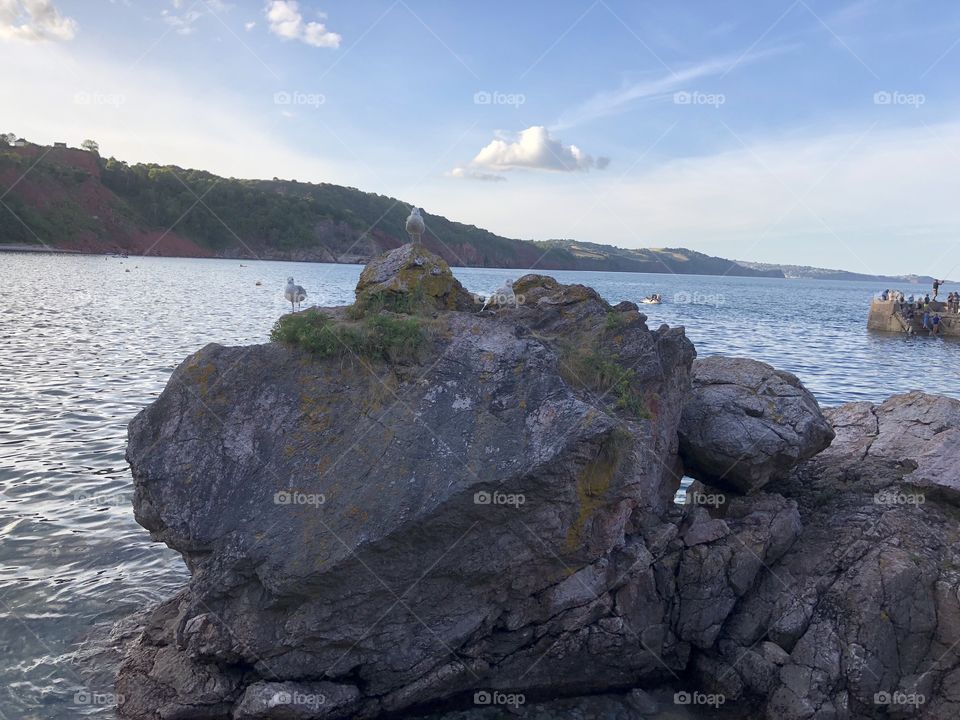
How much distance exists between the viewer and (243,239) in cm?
13612

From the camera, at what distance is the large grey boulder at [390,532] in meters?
8.44

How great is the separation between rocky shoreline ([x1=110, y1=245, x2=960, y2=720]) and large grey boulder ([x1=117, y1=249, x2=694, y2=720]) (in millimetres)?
32

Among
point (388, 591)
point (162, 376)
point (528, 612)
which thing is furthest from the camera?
point (162, 376)

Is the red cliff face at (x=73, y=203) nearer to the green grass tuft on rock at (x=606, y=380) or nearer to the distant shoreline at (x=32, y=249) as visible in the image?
the distant shoreline at (x=32, y=249)

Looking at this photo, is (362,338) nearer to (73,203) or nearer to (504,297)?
(504,297)

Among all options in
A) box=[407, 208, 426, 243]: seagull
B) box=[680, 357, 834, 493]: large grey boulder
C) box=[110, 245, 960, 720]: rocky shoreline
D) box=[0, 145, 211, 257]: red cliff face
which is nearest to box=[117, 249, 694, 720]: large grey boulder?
box=[110, 245, 960, 720]: rocky shoreline

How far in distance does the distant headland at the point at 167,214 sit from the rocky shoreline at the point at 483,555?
325 ft

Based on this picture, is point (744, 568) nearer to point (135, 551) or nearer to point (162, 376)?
point (135, 551)

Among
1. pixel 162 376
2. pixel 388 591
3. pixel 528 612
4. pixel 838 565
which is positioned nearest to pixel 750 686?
pixel 838 565

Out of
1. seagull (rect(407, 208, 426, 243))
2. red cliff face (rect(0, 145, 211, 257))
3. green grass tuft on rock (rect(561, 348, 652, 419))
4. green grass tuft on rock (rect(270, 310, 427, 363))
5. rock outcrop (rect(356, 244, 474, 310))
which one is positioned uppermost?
red cliff face (rect(0, 145, 211, 257))

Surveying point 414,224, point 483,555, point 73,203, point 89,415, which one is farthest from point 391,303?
point 73,203

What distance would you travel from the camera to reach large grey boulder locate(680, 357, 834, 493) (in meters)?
11.1

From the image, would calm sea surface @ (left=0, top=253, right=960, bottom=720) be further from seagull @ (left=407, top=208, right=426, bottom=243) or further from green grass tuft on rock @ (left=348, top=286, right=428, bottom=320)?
seagull @ (left=407, top=208, right=426, bottom=243)

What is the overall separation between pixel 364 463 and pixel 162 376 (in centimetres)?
1873
